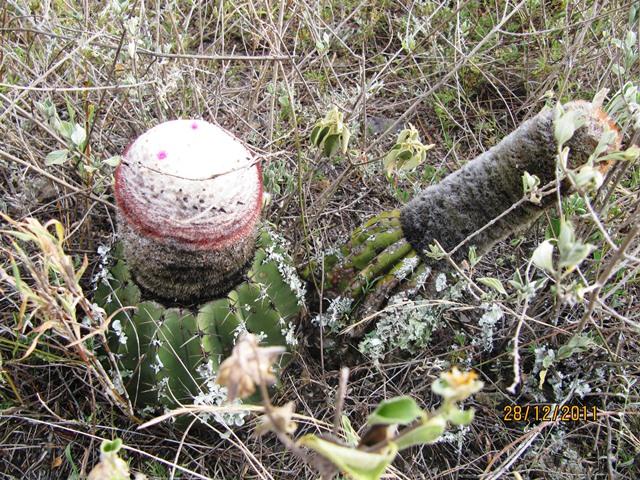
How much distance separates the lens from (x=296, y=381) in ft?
5.34

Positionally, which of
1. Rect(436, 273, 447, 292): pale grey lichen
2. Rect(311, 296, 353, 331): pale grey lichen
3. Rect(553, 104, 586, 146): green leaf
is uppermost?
Rect(553, 104, 586, 146): green leaf

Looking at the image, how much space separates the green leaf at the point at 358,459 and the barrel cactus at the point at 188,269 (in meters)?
0.71

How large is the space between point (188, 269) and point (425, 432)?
83cm

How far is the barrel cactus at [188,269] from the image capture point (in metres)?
1.21

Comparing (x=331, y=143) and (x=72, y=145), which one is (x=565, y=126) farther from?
(x=72, y=145)

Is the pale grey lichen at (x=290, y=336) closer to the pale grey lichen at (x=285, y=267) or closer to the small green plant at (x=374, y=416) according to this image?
the pale grey lichen at (x=285, y=267)

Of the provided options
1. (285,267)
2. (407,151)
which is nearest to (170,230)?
(285,267)

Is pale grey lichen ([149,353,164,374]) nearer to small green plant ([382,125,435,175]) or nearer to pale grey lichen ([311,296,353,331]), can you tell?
pale grey lichen ([311,296,353,331])

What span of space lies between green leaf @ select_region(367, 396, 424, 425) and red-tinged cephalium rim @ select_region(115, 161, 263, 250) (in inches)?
27.7

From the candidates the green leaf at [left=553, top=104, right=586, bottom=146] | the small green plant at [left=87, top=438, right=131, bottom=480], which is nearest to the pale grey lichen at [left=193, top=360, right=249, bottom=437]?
the small green plant at [left=87, top=438, right=131, bottom=480]

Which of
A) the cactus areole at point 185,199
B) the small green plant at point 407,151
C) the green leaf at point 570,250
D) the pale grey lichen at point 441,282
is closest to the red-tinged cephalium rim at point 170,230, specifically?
the cactus areole at point 185,199

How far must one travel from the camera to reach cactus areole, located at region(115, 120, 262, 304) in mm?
1191

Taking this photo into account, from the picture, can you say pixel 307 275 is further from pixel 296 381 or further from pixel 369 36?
pixel 369 36

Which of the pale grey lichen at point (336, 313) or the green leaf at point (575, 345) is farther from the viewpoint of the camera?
the pale grey lichen at point (336, 313)
